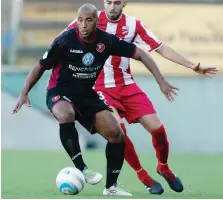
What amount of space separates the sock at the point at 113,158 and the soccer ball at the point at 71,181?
346 mm

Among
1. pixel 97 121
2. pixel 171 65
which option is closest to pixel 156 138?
pixel 97 121

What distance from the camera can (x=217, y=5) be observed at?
55.2 ft

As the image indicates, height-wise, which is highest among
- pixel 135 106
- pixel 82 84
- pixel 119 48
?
pixel 119 48

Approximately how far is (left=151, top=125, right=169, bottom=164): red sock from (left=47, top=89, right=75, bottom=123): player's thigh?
121cm

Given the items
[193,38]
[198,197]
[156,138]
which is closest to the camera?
[198,197]

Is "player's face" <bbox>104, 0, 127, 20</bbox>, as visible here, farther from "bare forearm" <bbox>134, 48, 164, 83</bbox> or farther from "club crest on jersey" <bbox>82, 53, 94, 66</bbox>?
"club crest on jersey" <bbox>82, 53, 94, 66</bbox>

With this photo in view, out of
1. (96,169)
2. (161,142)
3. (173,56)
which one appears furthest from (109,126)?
(96,169)

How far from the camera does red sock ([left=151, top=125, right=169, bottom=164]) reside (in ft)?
30.1

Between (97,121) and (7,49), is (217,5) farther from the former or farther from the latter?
(97,121)

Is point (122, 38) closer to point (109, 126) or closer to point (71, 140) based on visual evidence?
point (109, 126)

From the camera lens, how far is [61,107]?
8227 millimetres

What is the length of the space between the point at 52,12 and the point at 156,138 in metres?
8.61

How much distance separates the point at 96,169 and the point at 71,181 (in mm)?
4219

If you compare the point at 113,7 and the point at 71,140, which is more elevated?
the point at 113,7
